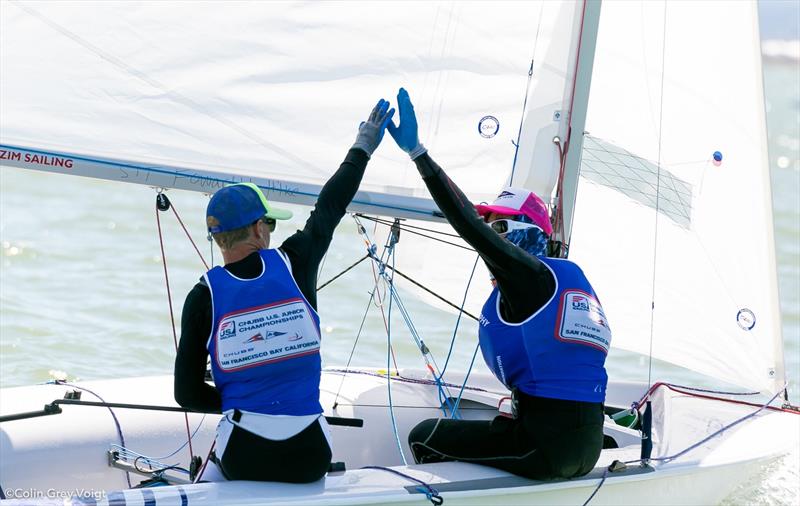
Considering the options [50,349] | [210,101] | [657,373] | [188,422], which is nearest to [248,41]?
[210,101]

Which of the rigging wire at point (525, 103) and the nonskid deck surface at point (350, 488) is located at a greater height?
the rigging wire at point (525, 103)

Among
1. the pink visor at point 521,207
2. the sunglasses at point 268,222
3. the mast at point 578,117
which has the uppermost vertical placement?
the mast at point 578,117

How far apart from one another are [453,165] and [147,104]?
872 mm

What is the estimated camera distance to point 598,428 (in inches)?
109

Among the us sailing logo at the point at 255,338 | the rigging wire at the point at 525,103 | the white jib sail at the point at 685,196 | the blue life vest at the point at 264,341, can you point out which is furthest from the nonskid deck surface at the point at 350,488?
the white jib sail at the point at 685,196

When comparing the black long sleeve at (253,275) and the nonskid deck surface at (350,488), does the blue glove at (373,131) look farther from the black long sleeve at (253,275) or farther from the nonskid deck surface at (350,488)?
the nonskid deck surface at (350,488)

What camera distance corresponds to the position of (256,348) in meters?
2.42

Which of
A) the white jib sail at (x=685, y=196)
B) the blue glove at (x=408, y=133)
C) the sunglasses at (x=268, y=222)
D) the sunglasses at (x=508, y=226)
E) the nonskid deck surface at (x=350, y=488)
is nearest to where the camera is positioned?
the nonskid deck surface at (x=350, y=488)

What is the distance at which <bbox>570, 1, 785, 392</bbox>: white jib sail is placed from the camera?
3.83 meters

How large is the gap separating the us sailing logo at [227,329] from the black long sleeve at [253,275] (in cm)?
4

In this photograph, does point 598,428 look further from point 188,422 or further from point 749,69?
point 749,69

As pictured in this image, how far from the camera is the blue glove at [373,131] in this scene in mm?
2707

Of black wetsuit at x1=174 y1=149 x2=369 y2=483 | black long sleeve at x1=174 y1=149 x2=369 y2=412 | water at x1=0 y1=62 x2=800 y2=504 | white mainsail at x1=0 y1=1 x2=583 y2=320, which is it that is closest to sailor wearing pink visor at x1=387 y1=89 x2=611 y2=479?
black long sleeve at x1=174 y1=149 x2=369 y2=412

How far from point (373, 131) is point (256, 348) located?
2.02 feet
